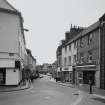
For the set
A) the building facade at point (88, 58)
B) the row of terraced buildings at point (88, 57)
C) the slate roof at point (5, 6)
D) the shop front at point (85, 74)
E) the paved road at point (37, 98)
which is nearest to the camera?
the paved road at point (37, 98)

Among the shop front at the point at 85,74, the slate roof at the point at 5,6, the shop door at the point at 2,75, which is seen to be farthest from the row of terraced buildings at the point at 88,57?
the shop door at the point at 2,75

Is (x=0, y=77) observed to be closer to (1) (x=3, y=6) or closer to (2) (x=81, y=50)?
(1) (x=3, y=6)

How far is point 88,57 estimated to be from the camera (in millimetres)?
30781

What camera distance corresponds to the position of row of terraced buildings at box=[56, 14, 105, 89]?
2638 cm

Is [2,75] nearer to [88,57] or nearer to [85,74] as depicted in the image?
[88,57]

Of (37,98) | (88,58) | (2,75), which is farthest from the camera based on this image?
(88,58)

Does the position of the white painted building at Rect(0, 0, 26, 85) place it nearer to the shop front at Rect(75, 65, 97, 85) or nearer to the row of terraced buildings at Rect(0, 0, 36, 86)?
the row of terraced buildings at Rect(0, 0, 36, 86)

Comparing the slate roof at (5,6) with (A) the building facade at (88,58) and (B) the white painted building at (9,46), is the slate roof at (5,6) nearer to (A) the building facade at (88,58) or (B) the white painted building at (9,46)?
(B) the white painted building at (9,46)

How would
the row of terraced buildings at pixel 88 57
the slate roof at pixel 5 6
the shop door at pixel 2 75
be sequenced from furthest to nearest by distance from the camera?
the slate roof at pixel 5 6, the row of terraced buildings at pixel 88 57, the shop door at pixel 2 75

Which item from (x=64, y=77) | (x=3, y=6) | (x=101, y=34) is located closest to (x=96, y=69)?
(x=101, y=34)

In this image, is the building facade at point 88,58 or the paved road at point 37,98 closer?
the paved road at point 37,98

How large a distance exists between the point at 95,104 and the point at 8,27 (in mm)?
16892

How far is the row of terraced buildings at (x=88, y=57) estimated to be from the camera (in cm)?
2638

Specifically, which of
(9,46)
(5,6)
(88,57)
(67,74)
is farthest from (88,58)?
(5,6)
